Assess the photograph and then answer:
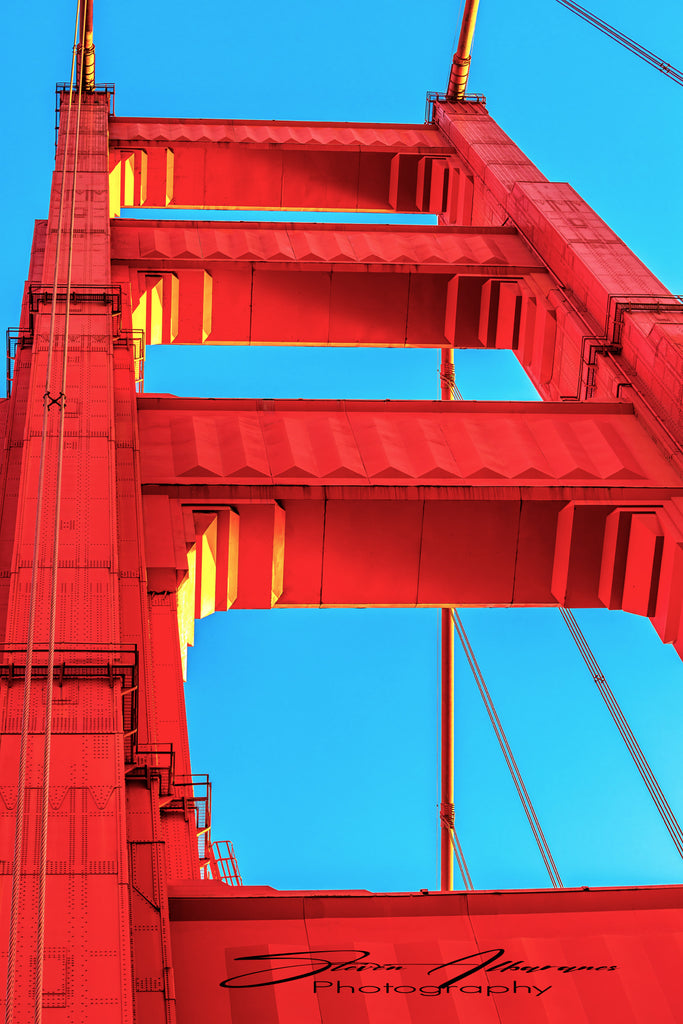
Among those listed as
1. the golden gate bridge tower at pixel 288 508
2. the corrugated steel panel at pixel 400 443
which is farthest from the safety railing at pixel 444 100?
the corrugated steel panel at pixel 400 443

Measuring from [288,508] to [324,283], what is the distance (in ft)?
25.1

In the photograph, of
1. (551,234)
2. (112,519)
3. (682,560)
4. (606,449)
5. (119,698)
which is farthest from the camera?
(551,234)

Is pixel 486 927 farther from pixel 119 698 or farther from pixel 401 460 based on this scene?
pixel 401 460

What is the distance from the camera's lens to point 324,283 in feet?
72.4

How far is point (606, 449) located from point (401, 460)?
3.00 m

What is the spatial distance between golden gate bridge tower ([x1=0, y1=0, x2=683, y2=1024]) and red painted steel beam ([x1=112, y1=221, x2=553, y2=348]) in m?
0.06

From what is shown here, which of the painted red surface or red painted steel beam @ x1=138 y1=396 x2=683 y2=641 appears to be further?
red painted steel beam @ x1=138 y1=396 x2=683 y2=641

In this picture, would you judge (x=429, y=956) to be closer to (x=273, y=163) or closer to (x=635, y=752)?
(x=635, y=752)

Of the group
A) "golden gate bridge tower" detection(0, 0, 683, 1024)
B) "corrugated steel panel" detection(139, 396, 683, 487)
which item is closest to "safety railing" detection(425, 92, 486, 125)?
"golden gate bridge tower" detection(0, 0, 683, 1024)

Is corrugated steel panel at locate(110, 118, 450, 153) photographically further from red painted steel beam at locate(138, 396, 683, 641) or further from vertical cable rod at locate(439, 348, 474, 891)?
red painted steel beam at locate(138, 396, 683, 641)

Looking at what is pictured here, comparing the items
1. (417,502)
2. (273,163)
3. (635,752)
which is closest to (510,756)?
(635,752)

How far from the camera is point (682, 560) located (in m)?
15.2

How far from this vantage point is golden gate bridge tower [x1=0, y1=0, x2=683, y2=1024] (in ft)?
30.8

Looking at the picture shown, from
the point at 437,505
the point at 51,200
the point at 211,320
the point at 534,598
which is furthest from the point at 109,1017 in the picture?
the point at 51,200
